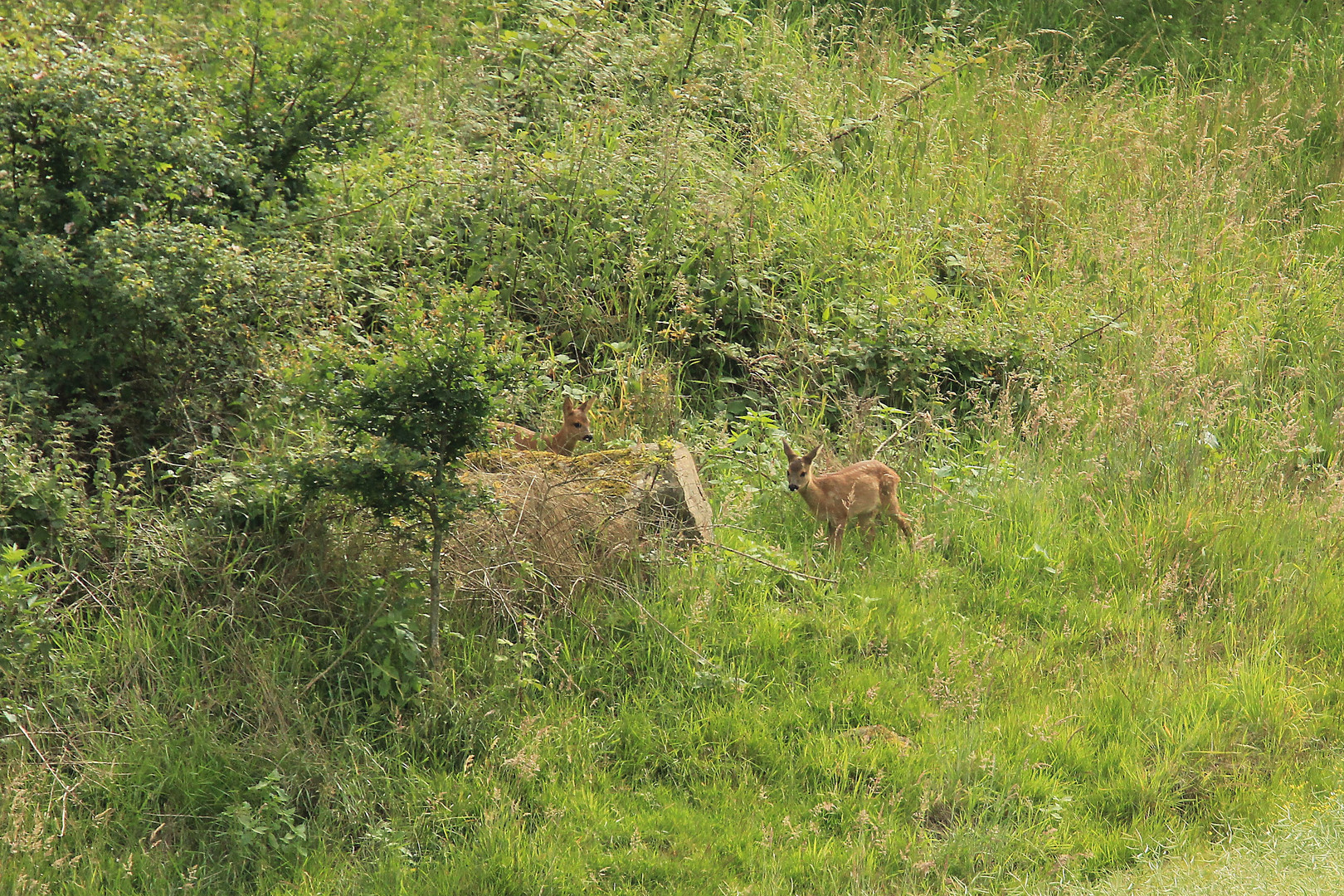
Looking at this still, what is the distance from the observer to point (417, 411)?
16.9ft

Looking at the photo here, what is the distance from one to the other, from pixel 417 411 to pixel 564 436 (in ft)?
6.19

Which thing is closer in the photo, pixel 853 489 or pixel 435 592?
pixel 435 592

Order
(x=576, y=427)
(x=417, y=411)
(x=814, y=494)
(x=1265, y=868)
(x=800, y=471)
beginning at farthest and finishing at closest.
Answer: (x=576, y=427), (x=814, y=494), (x=800, y=471), (x=417, y=411), (x=1265, y=868)

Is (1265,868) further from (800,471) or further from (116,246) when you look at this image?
(116,246)

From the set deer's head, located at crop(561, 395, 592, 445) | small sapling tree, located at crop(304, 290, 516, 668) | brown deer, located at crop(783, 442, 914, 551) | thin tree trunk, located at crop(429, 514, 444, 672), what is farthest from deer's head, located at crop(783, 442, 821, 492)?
thin tree trunk, located at crop(429, 514, 444, 672)

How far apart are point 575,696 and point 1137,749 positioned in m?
2.27

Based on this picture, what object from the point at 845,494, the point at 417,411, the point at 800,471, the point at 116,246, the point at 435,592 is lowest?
the point at 435,592

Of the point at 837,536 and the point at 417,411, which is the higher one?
the point at 417,411

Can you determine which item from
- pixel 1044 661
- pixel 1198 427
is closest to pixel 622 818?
pixel 1044 661

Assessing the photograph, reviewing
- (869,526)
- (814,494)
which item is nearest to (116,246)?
(814,494)

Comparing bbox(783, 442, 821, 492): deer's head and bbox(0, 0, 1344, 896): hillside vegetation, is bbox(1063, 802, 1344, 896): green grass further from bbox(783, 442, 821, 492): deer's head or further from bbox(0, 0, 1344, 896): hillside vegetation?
bbox(783, 442, 821, 492): deer's head

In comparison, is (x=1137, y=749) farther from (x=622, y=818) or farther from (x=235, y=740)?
(x=235, y=740)

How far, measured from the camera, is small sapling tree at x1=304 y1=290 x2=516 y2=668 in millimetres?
5070

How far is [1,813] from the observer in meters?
4.53
